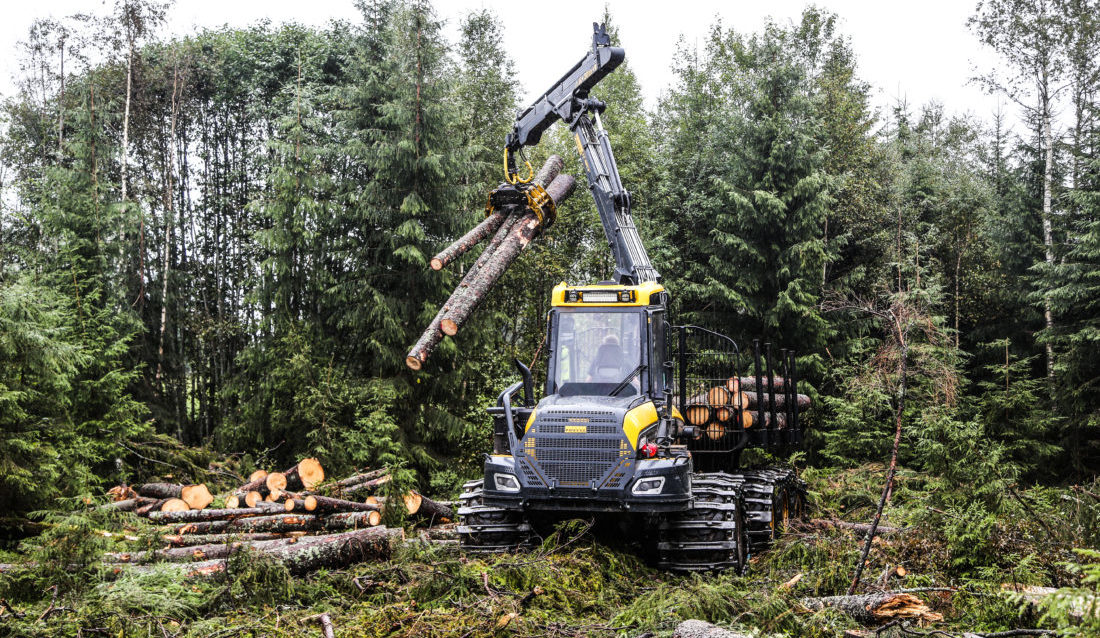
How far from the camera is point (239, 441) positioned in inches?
590

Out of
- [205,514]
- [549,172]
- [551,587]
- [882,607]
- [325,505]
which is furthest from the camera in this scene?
[549,172]

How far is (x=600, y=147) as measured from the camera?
977 cm

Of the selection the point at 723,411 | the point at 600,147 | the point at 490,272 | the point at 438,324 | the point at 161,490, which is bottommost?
the point at 161,490

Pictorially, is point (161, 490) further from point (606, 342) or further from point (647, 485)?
point (647, 485)

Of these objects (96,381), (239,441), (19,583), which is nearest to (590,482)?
(19,583)

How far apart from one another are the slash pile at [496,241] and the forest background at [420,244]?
3.97m

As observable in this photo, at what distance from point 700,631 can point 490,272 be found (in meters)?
6.38

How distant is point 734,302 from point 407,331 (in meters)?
8.36

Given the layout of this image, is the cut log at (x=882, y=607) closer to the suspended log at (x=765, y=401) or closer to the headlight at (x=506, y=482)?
Result: the headlight at (x=506, y=482)

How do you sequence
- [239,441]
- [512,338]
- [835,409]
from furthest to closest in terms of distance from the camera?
[512,338]
[835,409]
[239,441]

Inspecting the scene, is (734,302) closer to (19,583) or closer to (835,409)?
(835,409)

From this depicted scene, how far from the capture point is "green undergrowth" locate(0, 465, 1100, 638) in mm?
5117

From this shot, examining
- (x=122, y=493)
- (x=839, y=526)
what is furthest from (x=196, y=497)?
(x=839, y=526)

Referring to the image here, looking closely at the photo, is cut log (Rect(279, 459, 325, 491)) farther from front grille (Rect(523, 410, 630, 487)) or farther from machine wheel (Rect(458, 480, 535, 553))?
front grille (Rect(523, 410, 630, 487))
